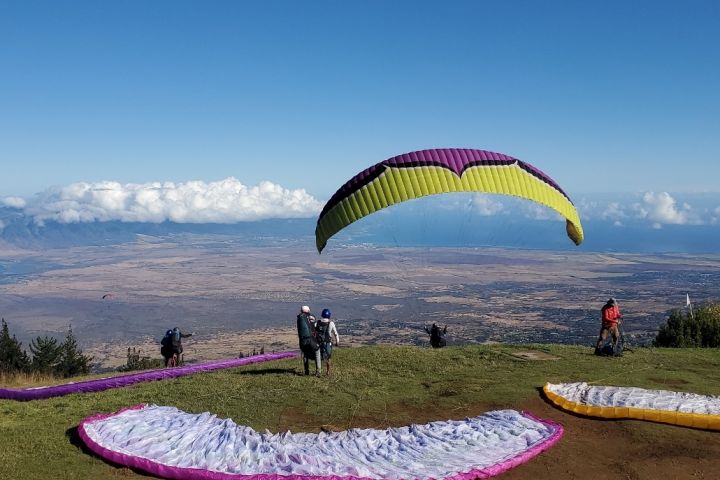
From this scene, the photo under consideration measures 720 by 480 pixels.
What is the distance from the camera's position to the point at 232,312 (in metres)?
182

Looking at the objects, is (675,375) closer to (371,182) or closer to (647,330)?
(371,182)

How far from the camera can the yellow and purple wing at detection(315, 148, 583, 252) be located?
14.9 m

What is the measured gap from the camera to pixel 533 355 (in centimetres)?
1902

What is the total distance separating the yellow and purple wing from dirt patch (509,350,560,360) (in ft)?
17.6

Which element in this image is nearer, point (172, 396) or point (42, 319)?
point (172, 396)

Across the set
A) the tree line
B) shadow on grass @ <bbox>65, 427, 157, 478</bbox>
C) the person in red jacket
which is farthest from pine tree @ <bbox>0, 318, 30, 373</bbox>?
the person in red jacket

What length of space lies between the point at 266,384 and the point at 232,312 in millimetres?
172244

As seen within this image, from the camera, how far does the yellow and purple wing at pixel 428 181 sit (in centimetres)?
1488

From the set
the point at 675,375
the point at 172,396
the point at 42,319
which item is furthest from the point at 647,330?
the point at 42,319

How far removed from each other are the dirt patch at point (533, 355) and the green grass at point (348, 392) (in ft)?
1.07

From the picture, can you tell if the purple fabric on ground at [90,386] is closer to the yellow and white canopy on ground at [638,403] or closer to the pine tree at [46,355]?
the yellow and white canopy on ground at [638,403]

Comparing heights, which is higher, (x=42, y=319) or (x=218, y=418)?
(x=218, y=418)

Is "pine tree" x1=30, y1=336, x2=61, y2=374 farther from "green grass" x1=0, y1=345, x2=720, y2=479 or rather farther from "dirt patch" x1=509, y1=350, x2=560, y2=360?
"dirt patch" x1=509, y1=350, x2=560, y2=360

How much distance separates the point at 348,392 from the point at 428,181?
19.1 feet
